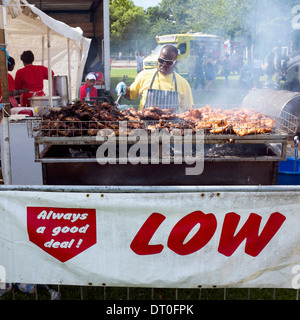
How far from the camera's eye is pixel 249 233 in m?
2.94

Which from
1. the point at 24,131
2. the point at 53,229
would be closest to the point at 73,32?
the point at 24,131

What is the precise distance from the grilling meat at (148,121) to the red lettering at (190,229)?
1.36 m

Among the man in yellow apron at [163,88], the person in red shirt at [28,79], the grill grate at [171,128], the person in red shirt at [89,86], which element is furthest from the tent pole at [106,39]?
the grill grate at [171,128]

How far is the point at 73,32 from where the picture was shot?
823 cm

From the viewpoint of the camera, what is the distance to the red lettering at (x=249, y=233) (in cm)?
291

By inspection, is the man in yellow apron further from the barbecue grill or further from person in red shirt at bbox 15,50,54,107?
person in red shirt at bbox 15,50,54,107

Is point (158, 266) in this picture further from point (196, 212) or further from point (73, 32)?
point (73, 32)

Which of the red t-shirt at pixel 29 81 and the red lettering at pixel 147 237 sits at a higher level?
the red t-shirt at pixel 29 81

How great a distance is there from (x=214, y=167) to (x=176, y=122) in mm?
664

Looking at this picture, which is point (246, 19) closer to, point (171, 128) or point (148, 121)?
point (148, 121)

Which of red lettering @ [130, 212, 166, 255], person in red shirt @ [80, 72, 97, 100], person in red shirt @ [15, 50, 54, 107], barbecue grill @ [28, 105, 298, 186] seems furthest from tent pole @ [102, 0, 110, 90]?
red lettering @ [130, 212, 166, 255]

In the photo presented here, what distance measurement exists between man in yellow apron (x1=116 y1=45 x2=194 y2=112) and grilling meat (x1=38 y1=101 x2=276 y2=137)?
0.99 metres

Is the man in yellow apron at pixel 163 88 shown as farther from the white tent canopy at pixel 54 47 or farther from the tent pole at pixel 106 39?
the tent pole at pixel 106 39

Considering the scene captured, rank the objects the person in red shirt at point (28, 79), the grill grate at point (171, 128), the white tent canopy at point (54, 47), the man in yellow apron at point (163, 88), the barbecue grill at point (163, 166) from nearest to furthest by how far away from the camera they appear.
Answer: the grill grate at point (171, 128) → the barbecue grill at point (163, 166) → the man in yellow apron at point (163, 88) → the person in red shirt at point (28, 79) → the white tent canopy at point (54, 47)
